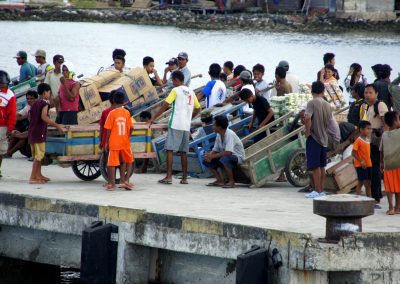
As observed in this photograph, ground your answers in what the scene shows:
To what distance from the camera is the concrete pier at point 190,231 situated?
1107cm

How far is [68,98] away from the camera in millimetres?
16875

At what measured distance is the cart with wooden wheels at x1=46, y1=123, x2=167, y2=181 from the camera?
14.8 meters

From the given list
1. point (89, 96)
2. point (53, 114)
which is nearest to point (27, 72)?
point (89, 96)

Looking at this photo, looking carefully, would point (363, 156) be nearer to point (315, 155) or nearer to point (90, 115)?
point (315, 155)

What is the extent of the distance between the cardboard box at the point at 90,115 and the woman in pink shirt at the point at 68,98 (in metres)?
0.44

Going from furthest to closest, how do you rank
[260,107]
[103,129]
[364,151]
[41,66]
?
[41,66]
[260,107]
[103,129]
[364,151]

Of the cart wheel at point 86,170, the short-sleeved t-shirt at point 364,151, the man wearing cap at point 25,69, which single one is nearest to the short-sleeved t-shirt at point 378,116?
the short-sleeved t-shirt at point 364,151

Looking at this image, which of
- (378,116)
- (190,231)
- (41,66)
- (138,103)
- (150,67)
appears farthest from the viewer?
(41,66)

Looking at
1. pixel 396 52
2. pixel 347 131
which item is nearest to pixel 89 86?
pixel 347 131

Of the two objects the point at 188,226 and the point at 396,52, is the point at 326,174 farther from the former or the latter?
the point at 396,52

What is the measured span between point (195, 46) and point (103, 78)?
49.4 m

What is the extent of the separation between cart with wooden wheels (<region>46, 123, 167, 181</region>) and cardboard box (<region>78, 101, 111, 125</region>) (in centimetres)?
192

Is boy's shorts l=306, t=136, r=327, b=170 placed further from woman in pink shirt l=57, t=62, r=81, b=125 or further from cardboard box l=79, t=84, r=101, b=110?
cardboard box l=79, t=84, r=101, b=110

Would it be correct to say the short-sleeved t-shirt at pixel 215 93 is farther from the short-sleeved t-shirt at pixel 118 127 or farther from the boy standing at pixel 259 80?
the short-sleeved t-shirt at pixel 118 127
